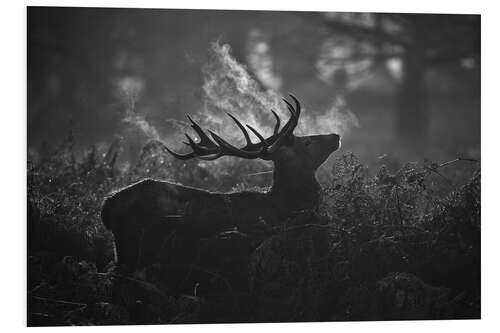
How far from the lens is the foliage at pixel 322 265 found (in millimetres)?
6367

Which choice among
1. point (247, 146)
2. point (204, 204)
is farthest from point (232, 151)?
point (204, 204)

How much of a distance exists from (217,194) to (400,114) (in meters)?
8.15

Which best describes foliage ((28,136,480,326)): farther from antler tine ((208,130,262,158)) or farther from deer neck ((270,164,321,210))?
antler tine ((208,130,262,158))

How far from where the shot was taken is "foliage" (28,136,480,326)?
637 cm

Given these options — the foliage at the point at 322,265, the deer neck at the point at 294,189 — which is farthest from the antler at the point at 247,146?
the foliage at the point at 322,265

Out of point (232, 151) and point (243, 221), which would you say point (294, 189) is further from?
point (232, 151)

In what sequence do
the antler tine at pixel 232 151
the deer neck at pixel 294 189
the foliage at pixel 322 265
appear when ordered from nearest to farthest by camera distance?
the foliage at pixel 322 265 < the antler tine at pixel 232 151 < the deer neck at pixel 294 189

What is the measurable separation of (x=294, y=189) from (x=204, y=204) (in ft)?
2.42

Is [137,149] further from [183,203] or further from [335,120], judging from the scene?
[183,203]

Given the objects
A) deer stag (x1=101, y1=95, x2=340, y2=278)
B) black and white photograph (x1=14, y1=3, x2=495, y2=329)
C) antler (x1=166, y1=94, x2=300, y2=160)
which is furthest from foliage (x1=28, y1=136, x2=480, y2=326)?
antler (x1=166, y1=94, x2=300, y2=160)

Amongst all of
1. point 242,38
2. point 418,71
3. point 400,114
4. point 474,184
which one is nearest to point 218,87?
point 242,38

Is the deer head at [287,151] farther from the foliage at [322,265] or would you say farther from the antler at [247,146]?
the foliage at [322,265]

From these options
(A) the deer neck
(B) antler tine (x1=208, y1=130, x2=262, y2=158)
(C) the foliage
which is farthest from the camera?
(A) the deer neck

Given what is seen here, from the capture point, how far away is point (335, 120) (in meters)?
8.44
